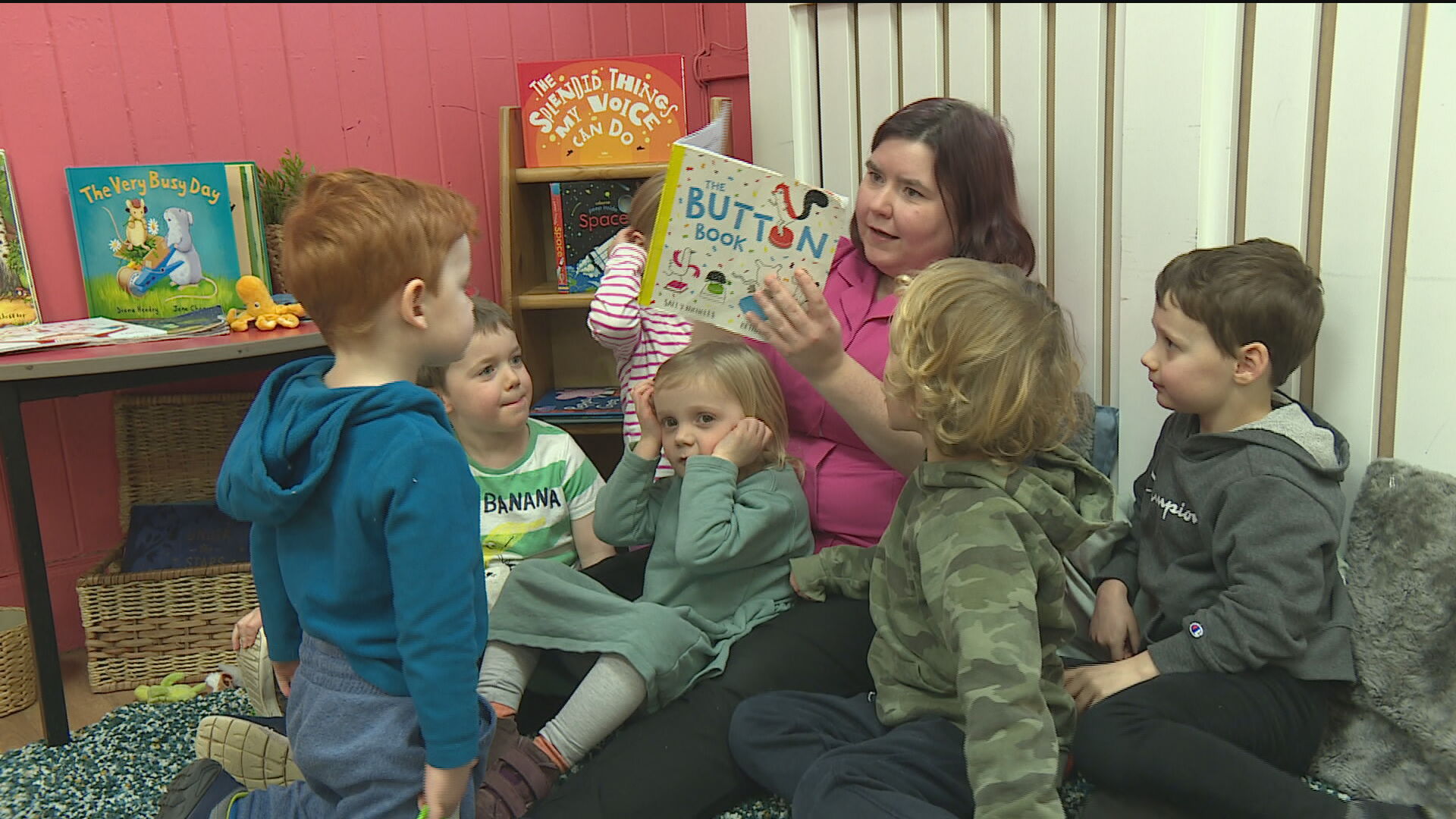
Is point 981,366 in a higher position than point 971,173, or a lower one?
lower

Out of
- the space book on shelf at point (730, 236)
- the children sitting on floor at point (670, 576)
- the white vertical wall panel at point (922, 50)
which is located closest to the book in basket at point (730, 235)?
the space book on shelf at point (730, 236)

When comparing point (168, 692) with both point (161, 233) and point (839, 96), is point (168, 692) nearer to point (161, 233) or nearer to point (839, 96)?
point (161, 233)

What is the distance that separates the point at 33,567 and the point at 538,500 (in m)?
0.91

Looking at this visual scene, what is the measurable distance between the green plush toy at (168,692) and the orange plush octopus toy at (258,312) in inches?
29.1

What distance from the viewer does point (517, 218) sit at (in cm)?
278

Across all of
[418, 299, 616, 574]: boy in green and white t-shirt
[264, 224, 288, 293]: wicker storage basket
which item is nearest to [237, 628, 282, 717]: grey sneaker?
[418, 299, 616, 574]: boy in green and white t-shirt

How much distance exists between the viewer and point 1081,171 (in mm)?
1864

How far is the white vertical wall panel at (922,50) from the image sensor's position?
2.07 m

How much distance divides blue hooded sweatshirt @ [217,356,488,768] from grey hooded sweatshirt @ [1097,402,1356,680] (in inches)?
36.6

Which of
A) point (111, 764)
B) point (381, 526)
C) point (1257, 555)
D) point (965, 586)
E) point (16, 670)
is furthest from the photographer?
point (16, 670)

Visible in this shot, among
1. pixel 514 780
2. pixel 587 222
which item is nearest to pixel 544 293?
pixel 587 222

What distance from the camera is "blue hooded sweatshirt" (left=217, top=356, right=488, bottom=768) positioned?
1127 millimetres

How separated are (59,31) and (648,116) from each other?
1.30m

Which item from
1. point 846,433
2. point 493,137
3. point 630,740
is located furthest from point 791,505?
point 493,137
